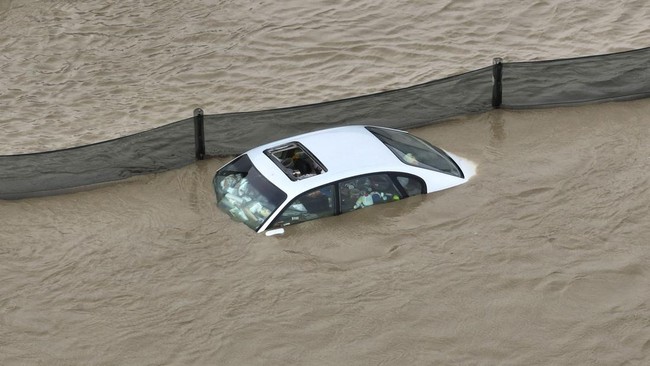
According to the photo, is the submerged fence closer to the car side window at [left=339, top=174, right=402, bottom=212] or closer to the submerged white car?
the submerged white car

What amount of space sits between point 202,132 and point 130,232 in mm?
2089

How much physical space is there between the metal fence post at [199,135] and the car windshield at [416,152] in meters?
2.47

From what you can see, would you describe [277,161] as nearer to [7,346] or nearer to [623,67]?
[7,346]

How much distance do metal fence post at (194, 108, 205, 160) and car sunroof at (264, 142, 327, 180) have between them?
169 cm

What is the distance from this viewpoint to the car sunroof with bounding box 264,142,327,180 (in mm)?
12164

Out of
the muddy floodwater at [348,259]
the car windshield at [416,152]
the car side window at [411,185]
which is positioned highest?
the car windshield at [416,152]

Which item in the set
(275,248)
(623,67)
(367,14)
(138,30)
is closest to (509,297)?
(275,248)

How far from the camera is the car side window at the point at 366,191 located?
1210 cm

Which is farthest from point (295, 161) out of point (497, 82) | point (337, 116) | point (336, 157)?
point (497, 82)

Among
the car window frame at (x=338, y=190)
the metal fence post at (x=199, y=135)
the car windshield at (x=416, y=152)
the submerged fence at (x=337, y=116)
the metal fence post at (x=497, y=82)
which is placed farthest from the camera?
the metal fence post at (x=497, y=82)

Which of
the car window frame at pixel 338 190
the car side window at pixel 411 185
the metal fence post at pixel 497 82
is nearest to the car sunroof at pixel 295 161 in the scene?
the car window frame at pixel 338 190

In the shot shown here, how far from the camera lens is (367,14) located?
20.4 metres

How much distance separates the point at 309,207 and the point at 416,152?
178 centimetres

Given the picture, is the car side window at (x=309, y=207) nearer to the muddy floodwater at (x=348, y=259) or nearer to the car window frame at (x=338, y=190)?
the car window frame at (x=338, y=190)
